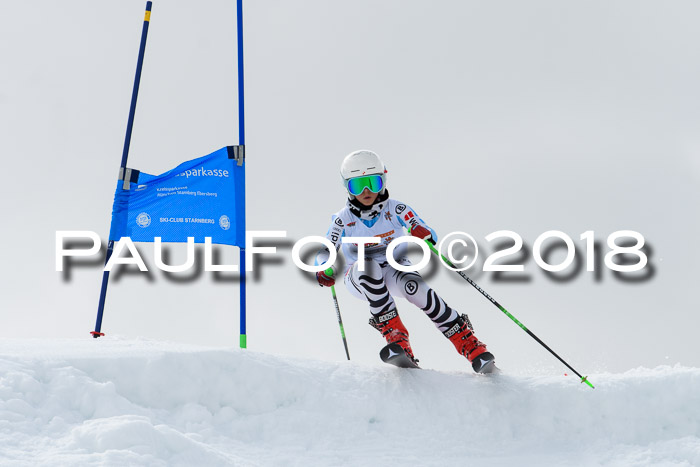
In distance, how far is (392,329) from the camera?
6.77m

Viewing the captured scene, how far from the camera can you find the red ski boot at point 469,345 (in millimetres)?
6445

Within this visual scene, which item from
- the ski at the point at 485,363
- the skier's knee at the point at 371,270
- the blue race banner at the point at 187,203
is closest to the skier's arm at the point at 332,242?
the skier's knee at the point at 371,270

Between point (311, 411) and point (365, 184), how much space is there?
7.68 ft

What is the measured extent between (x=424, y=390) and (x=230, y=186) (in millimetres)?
4179

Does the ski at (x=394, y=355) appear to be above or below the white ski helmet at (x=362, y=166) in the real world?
below

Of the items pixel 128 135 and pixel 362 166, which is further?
pixel 128 135

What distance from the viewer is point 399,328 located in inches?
269

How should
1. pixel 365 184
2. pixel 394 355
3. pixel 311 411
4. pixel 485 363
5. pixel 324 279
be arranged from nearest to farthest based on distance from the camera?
1. pixel 311 411
2. pixel 394 355
3. pixel 485 363
4. pixel 365 184
5. pixel 324 279

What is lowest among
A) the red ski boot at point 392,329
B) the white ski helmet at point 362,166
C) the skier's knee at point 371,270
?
the red ski boot at point 392,329

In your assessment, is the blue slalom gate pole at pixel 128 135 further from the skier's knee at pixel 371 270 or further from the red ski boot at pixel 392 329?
the red ski boot at pixel 392 329

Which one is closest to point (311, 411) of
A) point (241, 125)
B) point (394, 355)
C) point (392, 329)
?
point (394, 355)

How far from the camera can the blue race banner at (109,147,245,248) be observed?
8789 mm

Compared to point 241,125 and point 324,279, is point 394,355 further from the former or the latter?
point 241,125

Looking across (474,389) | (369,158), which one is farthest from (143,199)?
(474,389)
